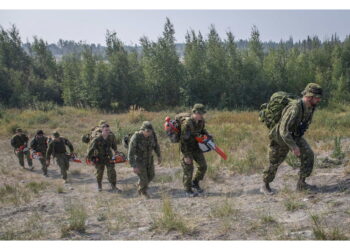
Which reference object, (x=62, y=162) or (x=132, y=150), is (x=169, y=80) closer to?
(x=62, y=162)

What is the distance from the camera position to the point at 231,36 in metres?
30.5

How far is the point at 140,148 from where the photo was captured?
21.4 feet

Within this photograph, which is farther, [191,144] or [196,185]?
[196,185]

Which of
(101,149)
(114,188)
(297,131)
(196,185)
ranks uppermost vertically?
(297,131)

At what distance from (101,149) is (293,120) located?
14.1ft

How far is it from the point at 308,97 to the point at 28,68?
37.0m

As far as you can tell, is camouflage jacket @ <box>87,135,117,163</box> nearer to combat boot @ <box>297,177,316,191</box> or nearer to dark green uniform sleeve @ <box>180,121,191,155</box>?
dark green uniform sleeve @ <box>180,121,191,155</box>

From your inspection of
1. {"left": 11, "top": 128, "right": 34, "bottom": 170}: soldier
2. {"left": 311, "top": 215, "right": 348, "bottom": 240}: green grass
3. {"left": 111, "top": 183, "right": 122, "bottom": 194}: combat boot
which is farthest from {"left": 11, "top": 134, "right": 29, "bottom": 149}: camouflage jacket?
{"left": 311, "top": 215, "right": 348, "bottom": 240}: green grass

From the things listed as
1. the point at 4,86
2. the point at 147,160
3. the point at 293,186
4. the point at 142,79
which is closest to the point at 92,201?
→ the point at 147,160

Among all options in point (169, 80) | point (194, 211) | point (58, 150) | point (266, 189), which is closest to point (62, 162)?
point (58, 150)

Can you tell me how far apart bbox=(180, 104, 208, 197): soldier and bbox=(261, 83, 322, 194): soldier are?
1314 millimetres

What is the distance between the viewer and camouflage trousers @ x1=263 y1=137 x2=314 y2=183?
521 cm

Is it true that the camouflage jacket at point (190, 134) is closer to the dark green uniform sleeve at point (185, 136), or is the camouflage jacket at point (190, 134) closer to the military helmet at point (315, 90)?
the dark green uniform sleeve at point (185, 136)

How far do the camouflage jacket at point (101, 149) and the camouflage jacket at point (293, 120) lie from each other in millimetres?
3938
